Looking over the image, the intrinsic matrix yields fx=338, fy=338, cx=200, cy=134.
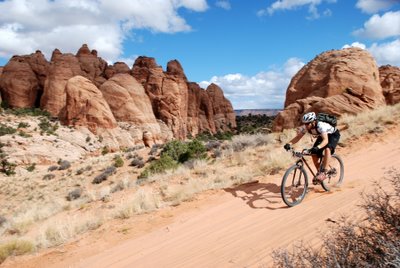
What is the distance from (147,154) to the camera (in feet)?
79.9

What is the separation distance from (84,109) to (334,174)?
125 ft

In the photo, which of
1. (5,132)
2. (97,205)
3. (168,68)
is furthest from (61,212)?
(168,68)

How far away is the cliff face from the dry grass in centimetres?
2211

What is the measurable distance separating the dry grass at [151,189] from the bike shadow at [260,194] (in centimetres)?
65

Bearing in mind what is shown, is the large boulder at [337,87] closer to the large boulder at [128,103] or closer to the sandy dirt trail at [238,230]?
the sandy dirt trail at [238,230]

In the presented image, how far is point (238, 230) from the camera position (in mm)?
5738

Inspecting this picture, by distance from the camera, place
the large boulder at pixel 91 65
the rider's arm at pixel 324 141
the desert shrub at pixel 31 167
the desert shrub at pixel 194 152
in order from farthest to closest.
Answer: the large boulder at pixel 91 65, the desert shrub at pixel 31 167, the desert shrub at pixel 194 152, the rider's arm at pixel 324 141

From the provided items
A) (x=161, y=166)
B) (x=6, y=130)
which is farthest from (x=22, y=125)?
(x=161, y=166)

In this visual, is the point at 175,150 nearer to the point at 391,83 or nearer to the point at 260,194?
the point at 391,83

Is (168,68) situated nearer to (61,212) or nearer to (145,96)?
(145,96)

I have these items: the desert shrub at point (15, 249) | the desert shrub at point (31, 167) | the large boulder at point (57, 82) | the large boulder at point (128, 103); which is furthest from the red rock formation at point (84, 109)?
the desert shrub at point (15, 249)

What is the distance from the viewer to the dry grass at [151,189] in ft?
26.9

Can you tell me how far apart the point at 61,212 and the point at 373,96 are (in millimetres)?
15707

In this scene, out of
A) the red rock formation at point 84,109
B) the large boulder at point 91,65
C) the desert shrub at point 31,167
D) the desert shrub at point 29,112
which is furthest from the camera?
the large boulder at point 91,65
